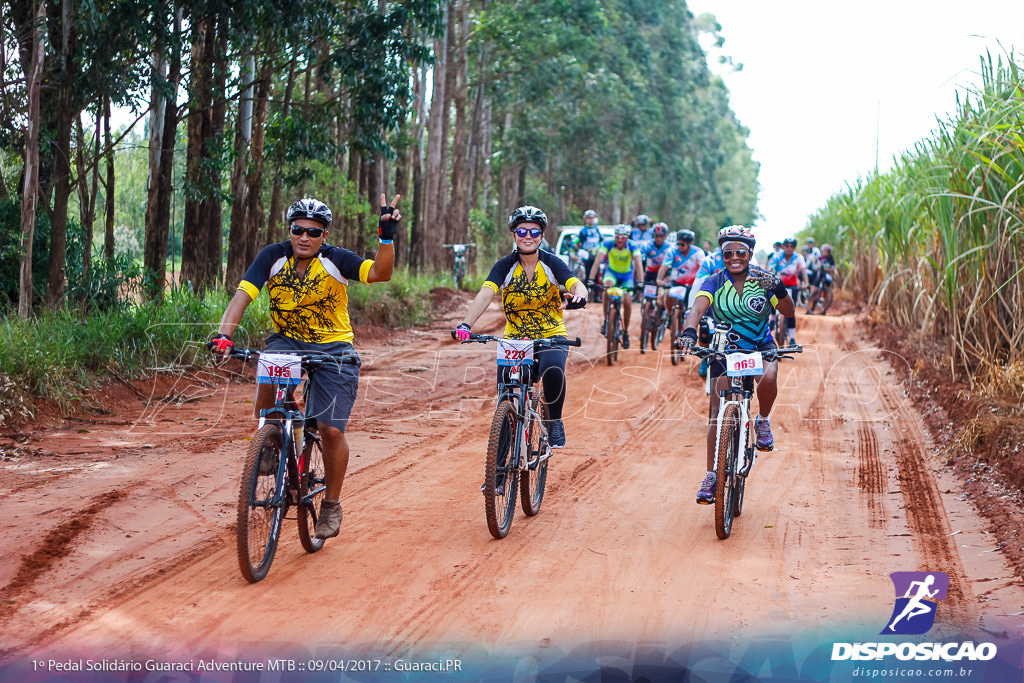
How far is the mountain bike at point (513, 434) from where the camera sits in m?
6.14

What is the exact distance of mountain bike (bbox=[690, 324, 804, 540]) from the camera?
633cm

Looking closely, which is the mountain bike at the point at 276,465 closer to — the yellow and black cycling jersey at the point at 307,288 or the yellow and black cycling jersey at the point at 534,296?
the yellow and black cycling jersey at the point at 307,288

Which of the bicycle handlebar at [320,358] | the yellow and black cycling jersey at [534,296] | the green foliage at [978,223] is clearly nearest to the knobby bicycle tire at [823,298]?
the green foliage at [978,223]

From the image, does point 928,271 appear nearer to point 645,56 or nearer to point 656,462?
point 656,462

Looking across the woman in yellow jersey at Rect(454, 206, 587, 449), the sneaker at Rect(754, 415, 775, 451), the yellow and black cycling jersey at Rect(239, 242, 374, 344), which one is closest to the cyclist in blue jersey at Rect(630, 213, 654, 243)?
the sneaker at Rect(754, 415, 775, 451)

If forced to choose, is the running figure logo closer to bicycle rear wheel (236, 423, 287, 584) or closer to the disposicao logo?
the disposicao logo

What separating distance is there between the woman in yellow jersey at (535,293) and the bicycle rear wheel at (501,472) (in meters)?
0.57

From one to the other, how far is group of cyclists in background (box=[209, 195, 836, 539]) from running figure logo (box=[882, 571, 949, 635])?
1376 millimetres

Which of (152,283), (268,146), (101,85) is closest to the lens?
(101,85)

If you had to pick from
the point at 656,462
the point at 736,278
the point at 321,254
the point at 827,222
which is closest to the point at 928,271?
the point at 656,462

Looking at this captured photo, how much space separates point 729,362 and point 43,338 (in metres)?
7.38

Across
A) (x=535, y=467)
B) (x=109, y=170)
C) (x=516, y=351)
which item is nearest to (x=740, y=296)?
(x=516, y=351)

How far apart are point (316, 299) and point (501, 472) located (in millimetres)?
1557

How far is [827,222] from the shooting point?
32781 millimetres
